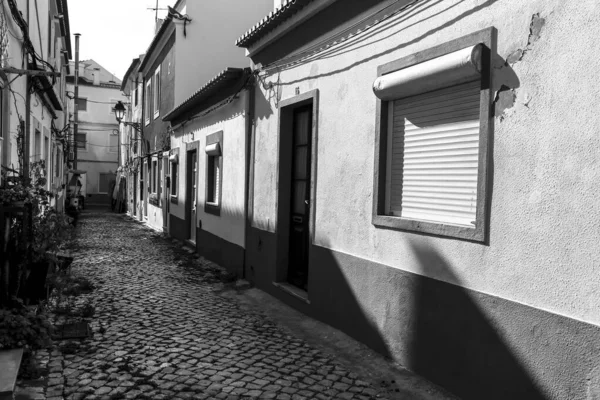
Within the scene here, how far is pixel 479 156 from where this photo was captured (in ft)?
12.8

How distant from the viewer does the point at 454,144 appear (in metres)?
4.34

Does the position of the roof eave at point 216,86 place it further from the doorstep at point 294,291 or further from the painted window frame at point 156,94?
the painted window frame at point 156,94

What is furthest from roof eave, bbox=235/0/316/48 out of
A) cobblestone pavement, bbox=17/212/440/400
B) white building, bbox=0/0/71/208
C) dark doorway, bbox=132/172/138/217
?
dark doorway, bbox=132/172/138/217

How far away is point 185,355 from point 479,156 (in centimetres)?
305

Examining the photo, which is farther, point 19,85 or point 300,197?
point 19,85

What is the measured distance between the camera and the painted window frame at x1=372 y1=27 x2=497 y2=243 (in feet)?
12.6

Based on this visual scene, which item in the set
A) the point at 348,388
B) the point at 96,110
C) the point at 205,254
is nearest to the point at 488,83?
the point at 348,388

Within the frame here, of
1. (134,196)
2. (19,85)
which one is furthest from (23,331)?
(134,196)

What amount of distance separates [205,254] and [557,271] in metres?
8.80

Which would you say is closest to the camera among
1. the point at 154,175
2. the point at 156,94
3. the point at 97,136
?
the point at 156,94

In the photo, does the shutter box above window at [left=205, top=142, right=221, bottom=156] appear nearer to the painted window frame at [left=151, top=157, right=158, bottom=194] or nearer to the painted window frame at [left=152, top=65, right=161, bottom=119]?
the painted window frame at [left=152, top=65, right=161, bottom=119]

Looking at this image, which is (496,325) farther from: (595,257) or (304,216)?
(304,216)

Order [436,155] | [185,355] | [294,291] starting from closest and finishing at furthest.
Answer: [436,155], [185,355], [294,291]

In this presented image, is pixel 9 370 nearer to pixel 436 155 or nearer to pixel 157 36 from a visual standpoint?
pixel 436 155
